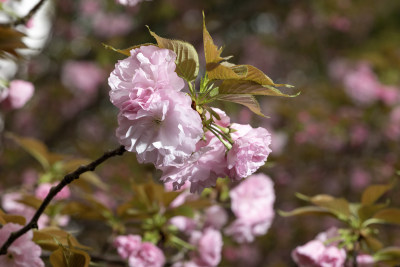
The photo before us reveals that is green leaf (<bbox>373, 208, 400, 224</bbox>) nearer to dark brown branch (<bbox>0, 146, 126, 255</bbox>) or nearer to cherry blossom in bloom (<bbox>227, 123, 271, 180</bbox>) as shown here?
cherry blossom in bloom (<bbox>227, 123, 271, 180</bbox>)

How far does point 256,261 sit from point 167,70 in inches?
142

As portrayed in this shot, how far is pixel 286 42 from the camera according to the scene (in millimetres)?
4871

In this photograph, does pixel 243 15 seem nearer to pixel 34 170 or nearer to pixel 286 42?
pixel 286 42

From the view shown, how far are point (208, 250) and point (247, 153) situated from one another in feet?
2.73

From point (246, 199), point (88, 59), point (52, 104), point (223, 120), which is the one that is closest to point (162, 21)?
point (88, 59)

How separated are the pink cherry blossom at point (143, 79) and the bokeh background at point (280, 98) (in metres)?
1.72

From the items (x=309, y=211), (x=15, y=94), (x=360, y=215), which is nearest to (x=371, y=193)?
(x=360, y=215)

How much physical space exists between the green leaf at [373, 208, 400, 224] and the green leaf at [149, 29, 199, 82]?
716 mm

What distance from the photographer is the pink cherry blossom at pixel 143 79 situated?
29.3 inches

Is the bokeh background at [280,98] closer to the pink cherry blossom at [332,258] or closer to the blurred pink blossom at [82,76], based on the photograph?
the blurred pink blossom at [82,76]

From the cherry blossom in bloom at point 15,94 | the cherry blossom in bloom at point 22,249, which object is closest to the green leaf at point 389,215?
the cherry blossom in bloom at point 22,249

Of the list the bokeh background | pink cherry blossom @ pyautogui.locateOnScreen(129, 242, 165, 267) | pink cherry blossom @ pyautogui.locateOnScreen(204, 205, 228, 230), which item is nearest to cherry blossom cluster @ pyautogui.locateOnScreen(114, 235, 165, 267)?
pink cherry blossom @ pyautogui.locateOnScreen(129, 242, 165, 267)

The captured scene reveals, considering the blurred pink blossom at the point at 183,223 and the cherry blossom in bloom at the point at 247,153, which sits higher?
the cherry blossom in bloom at the point at 247,153

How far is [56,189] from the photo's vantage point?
2.91ft
